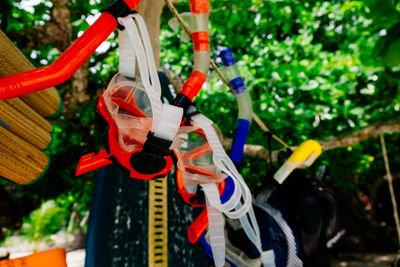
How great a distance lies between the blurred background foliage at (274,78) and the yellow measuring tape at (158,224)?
21.6 inches

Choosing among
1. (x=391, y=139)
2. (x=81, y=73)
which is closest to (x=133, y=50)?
(x=81, y=73)

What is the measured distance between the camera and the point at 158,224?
3.03 ft

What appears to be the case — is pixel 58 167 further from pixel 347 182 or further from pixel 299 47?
pixel 347 182

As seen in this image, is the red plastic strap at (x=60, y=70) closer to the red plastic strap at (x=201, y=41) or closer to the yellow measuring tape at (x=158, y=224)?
the red plastic strap at (x=201, y=41)

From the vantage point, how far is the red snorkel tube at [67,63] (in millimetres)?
416

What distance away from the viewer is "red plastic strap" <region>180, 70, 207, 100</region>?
0.48m

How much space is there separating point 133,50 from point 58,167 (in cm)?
203

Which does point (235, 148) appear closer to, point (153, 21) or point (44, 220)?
point (153, 21)

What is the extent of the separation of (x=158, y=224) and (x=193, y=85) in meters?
0.57

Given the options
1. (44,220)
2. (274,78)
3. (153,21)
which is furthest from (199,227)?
(44,220)

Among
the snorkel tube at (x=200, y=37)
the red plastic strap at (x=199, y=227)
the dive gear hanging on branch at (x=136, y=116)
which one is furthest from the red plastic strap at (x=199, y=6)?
the red plastic strap at (x=199, y=227)

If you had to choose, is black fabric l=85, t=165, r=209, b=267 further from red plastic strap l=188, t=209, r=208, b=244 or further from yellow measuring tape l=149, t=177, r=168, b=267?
red plastic strap l=188, t=209, r=208, b=244

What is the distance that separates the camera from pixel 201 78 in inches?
20.0

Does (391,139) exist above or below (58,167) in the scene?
above
